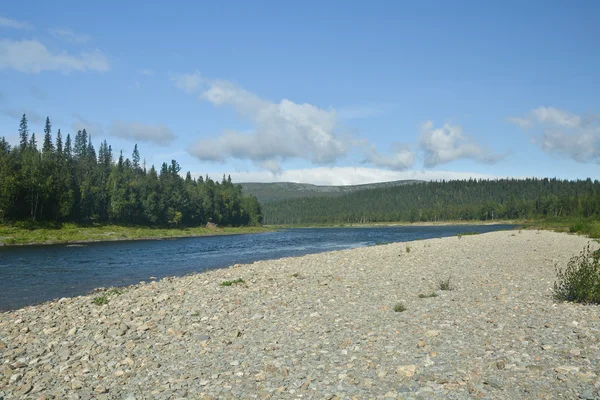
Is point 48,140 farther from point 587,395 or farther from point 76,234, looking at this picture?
point 587,395

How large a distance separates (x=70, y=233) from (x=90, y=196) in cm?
2429

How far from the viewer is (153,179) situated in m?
133

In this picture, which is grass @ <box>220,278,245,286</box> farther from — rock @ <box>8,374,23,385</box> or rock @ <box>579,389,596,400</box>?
rock @ <box>579,389,596,400</box>

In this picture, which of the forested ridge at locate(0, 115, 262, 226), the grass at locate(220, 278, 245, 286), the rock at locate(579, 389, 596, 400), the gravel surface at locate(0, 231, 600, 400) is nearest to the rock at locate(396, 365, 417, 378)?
the gravel surface at locate(0, 231, 600, 400)

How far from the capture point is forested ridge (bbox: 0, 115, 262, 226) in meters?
83.1

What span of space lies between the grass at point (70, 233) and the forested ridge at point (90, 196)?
3814mm

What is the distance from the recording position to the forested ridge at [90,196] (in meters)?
83.1

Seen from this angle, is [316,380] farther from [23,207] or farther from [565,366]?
[23,207]

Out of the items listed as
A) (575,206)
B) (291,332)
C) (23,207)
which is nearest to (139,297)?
(291,332)

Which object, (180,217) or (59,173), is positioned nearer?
(59,173)

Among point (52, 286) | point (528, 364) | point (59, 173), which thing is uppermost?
point (59, 173)

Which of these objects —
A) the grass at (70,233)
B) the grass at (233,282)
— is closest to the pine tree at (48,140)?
the grass at (70,233)

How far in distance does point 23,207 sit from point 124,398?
9350 centimetres

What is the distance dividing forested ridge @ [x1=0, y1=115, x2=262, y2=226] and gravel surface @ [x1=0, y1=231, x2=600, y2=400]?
7912cm
